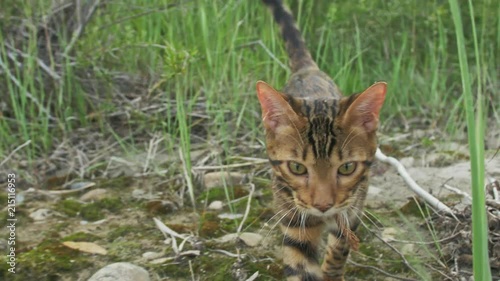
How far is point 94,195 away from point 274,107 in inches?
55.2

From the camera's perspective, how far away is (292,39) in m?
3.90

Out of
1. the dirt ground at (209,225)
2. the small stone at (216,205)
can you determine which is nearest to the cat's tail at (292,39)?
the dirt ground at (209,225)

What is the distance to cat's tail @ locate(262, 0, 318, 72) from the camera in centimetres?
380

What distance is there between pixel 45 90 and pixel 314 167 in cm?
230

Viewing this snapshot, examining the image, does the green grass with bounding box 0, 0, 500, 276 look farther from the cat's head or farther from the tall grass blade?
the tall grass blade

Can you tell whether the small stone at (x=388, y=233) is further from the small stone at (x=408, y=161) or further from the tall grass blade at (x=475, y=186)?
the tall grass blade at (x=475, y=186)

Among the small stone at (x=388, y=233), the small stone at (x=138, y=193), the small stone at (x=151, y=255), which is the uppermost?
the small stone at (x=151, y=255)

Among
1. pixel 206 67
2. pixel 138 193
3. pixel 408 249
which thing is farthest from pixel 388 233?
pixel 206 67

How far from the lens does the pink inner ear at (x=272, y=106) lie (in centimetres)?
246

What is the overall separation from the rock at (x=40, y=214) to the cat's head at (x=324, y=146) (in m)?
1.33

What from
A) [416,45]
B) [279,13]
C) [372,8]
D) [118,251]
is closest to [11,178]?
[118,251]

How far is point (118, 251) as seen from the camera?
2.92 metres

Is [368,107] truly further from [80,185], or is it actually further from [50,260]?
[80,185]

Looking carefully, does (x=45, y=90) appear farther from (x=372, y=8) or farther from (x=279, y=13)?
(x=372, y=8)
